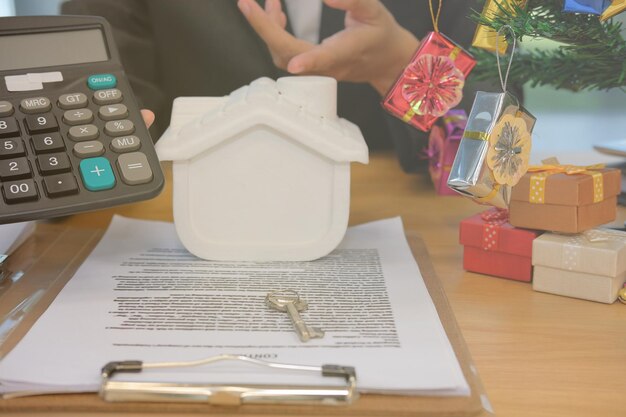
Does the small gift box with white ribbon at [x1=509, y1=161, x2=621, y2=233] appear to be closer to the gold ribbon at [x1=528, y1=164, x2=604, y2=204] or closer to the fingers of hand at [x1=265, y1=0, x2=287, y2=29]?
the gold ribbon at [x1=528, y1=164, x2=604, y2=204]

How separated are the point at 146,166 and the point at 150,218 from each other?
0.17 meters

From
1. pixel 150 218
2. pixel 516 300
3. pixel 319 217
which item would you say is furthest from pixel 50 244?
pixel 516 300

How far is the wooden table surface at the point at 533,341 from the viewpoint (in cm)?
35

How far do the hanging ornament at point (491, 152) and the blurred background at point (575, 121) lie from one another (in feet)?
1.00

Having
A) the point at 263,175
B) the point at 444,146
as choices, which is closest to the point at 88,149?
the point at 263,175

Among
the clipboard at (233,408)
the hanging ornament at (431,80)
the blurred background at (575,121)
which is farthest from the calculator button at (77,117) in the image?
the blurred background at (575,121)

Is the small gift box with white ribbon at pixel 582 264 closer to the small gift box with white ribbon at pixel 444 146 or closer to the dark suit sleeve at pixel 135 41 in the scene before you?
the small gift box with white ribbon at pixel 444 146

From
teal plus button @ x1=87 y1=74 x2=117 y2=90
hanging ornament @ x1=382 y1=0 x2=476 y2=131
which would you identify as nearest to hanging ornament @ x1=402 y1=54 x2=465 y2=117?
hanging ornament @ x1=382 y1=0 x2=476 y2=131

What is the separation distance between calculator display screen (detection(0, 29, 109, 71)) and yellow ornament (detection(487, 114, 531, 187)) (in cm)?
28

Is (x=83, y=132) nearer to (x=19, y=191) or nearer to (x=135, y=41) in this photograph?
(x=19, y=191)

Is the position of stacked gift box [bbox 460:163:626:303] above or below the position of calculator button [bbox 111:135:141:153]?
below

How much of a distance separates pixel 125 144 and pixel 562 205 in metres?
0.28

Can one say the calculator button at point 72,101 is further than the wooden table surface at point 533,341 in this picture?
Yes

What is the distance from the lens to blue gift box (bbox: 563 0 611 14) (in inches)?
19.1
